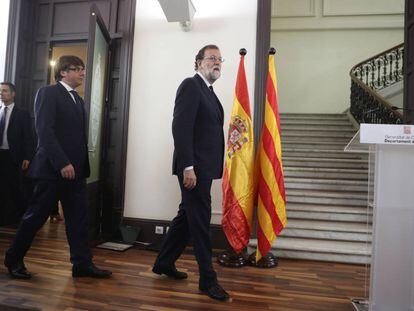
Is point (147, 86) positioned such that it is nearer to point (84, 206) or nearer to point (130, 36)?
point (130, 36)

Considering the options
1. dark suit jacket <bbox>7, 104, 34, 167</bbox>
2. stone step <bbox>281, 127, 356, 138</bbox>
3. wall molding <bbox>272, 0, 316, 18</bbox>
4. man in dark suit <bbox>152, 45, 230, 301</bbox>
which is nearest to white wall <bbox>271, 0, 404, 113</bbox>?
wall molding <bbox>272, 0, 316, 18</bbox>

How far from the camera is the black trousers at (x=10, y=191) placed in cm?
288

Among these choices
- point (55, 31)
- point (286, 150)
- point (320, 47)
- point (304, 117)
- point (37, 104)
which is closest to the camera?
point (37, 104)

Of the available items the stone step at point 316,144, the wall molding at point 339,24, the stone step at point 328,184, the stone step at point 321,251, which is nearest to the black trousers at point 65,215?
the stone step at point 321,251

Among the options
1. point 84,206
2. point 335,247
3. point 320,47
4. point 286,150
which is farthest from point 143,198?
point 320,47

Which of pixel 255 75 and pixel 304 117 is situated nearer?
pixel 255 75

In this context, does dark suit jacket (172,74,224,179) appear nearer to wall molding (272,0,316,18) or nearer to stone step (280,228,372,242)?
stone step (280,228,372,242)

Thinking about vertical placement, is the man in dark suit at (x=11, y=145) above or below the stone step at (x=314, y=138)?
below

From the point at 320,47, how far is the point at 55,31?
577 cm

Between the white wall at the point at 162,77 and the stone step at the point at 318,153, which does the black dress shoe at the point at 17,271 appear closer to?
the white wall at the point at 162,77

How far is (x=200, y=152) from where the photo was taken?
170 centimetres

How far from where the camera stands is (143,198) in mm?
2898

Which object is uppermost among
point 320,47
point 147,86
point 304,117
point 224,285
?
point 320,47

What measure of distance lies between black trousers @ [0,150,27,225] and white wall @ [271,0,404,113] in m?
5.67
